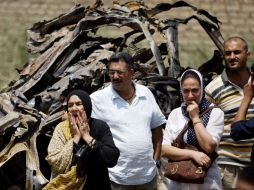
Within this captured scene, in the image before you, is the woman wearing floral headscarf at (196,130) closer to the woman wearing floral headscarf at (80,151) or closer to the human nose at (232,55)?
the woman wearing floral headscarf at (80,151)

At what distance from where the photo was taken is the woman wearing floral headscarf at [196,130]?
171 inches

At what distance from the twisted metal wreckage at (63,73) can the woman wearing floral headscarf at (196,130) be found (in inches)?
56.0

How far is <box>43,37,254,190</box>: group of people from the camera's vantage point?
429 cm

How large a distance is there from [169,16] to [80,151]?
9248mm

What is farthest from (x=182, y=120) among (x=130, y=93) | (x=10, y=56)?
(x=10, y=56)

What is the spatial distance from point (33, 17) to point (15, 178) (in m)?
8.17

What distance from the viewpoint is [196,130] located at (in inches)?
172

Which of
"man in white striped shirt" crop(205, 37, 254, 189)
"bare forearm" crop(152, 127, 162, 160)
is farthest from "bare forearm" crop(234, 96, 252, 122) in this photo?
"bare forearm" crop(152, 127, 162, 160)

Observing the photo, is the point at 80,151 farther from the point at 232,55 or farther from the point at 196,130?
the point at 232,55

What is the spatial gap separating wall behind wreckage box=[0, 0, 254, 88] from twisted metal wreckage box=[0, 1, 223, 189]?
180 inches

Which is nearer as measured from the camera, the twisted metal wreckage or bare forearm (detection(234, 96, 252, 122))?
bare forearm (detection(234, 96, 252, 122))

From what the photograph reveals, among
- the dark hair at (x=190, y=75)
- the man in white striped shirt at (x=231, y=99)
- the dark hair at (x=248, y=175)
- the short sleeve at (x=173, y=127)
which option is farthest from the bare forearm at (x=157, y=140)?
the dark hair at (x=248, y=175)

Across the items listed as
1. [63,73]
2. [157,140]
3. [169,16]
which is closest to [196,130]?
[157,140]

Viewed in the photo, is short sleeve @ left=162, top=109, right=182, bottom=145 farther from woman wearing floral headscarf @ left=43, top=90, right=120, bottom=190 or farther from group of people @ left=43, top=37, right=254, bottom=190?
woman wearing floral headscarf @ left=43, top=90, right=120, bottom=190
